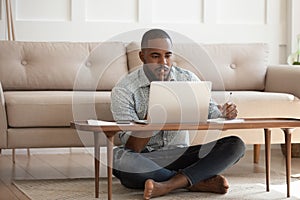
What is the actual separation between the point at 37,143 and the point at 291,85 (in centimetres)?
156

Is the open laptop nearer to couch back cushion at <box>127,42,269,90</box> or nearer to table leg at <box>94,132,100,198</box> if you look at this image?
table leg at <box>94,132,100,198</box>

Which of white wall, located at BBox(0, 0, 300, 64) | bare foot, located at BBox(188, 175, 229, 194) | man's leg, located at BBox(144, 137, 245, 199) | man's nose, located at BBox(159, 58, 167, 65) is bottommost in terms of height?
bare foot, located at BBox(188, 175, 229, 194)

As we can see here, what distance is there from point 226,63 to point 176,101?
5.35 ft

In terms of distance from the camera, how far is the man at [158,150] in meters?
3.06

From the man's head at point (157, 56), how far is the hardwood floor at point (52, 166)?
831mm

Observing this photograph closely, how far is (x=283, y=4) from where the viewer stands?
511 cm

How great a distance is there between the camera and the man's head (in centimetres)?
306

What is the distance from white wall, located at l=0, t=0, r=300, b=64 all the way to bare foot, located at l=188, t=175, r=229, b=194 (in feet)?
6.04

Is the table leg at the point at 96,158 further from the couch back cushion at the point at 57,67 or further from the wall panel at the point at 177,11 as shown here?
the wall panel at the point at 177,11

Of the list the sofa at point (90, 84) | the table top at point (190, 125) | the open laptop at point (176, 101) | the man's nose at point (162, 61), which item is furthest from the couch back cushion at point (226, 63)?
the open laptop at point (176, 101)

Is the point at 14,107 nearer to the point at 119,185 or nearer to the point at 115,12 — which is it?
Result: the point at 119,185

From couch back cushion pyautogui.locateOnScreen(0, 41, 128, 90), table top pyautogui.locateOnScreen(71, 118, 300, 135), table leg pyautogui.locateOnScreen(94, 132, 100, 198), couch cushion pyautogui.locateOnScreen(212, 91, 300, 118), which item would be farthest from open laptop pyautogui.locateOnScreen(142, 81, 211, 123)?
couch back cushion pyautogui.locateOnScreen(0, 41, 128, 90)

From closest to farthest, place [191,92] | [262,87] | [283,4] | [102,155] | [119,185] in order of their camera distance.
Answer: [191,92], [119,185], [262,87], [102,155], [283,4]

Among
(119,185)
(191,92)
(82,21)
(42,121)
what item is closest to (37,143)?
(42,121)
